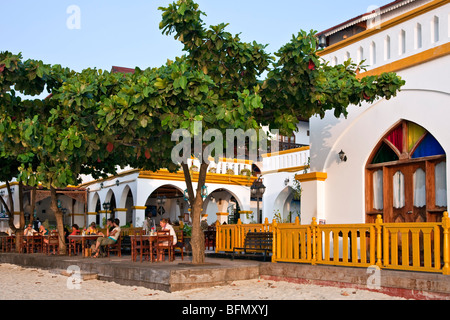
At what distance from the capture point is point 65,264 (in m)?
13.6

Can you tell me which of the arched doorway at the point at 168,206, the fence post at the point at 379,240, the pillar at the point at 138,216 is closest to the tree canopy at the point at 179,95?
the fence post at the point at 379,240

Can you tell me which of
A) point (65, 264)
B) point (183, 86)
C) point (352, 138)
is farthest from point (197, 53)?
point (65, 264)

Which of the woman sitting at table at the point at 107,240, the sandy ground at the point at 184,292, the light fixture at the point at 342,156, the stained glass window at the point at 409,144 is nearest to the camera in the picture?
the sandy ground at the point at 184,292

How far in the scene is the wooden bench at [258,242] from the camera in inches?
490

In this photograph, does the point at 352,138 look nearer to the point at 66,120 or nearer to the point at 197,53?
the point at 197,53

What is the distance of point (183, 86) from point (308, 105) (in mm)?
2863

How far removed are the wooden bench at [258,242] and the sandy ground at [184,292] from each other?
1571mm

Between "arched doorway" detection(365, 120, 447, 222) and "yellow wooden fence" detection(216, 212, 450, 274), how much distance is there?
48 centimetres

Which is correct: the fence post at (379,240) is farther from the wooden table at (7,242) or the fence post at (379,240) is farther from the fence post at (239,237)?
the wooden table at (7,242)

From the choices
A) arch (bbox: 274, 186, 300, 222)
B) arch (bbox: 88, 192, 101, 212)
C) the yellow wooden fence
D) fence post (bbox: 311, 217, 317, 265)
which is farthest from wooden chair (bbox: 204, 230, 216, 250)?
arch (bbox: 88, 192, 101, 212)

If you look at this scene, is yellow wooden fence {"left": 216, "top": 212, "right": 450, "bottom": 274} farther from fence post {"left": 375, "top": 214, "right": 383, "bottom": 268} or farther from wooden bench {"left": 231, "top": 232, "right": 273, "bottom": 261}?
wooden bench {"left": 231, "top": 232, "right": 273, "bottom": 261}

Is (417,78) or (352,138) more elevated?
(417,78)

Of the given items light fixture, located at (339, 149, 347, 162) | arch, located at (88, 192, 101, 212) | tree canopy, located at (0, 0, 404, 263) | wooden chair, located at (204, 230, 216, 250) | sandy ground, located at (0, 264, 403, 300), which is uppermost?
tree canopy, located at (0, 0, 404, 263)

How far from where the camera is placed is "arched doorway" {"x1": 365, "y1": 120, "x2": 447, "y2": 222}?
10.5 m
